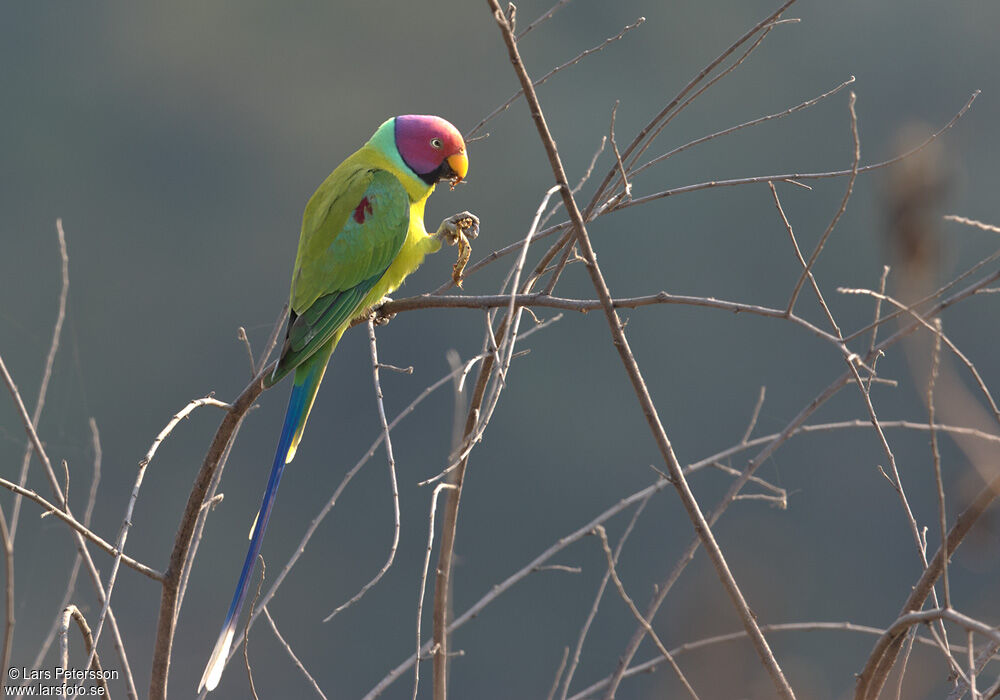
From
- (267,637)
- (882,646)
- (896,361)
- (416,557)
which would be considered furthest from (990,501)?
(267,637)

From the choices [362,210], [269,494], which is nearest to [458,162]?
[362,210]

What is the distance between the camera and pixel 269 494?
93 centimetres

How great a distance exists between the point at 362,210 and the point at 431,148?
0.48 ft

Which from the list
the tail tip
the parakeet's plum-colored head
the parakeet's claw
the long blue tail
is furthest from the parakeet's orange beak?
the tail tip

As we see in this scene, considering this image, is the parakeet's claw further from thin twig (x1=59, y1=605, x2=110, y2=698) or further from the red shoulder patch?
thin twig (x1=59, y1=605, x2=110, y2=698)

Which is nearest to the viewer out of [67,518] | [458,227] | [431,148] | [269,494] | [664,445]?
[664,445]

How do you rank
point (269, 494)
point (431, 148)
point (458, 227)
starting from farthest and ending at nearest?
point (431, 148) → point (458, 227) → point (269, 494)

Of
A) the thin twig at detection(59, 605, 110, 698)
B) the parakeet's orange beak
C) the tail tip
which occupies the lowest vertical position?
the tail tip

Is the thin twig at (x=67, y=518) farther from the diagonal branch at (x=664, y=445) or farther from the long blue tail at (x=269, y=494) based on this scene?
the diagonal branch at (x=664, y=445)

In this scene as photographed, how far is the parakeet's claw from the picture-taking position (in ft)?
3.65

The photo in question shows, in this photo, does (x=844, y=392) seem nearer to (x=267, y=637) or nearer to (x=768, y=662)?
(x=267, y=637)

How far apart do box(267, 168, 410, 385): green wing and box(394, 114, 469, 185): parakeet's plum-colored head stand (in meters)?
0.06

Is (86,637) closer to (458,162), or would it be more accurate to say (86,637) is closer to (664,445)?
(664,445)

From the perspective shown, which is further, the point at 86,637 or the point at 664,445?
the point at 86,637
